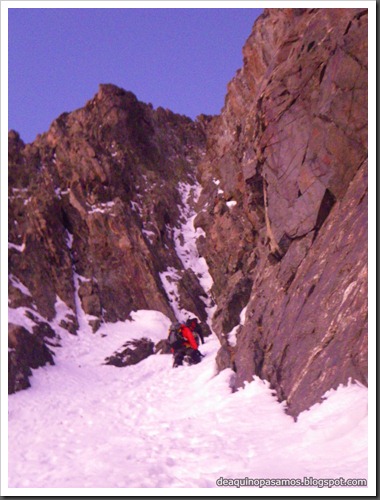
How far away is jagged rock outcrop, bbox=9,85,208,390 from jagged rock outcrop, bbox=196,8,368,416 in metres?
10.1

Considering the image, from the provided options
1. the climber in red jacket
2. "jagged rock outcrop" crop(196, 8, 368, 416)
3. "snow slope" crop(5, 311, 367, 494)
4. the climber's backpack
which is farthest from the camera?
the climber's backpack

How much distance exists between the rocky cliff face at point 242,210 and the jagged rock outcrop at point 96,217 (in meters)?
0.09

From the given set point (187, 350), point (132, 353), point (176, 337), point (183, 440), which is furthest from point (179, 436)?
point (132, 353)

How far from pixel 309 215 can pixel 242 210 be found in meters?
15.2

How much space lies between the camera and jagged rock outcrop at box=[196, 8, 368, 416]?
8891 mm

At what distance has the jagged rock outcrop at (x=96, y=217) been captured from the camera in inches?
989

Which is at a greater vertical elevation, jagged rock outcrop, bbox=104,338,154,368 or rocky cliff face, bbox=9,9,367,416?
rocky cliff face, bbox=9,9,367,416

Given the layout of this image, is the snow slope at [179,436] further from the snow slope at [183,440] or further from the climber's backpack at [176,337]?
the climber's backpack at [176,337]

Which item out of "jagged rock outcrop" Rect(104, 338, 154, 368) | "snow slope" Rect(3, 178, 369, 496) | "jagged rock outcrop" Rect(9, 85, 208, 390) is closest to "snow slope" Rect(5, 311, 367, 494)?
"snow slope" Rect(3, 178, 369, 496)

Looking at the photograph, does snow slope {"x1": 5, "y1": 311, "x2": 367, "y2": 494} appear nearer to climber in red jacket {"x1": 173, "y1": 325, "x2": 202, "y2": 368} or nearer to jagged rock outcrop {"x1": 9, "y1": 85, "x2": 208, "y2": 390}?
climber in red jacket {"x1": 173, "y1": 325, "x2": 202, "y2": 368}

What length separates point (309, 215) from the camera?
11.7 metres

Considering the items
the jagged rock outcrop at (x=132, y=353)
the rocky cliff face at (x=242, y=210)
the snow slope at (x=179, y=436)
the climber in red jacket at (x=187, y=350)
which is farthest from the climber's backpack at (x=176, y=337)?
the jagged rock outcrop at (x=132, y=353)

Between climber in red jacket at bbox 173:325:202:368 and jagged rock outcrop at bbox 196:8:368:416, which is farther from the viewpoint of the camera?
climber in red jacket at bbox 173:325:202:368

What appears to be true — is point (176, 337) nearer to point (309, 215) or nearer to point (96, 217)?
→ point (309, 215)
